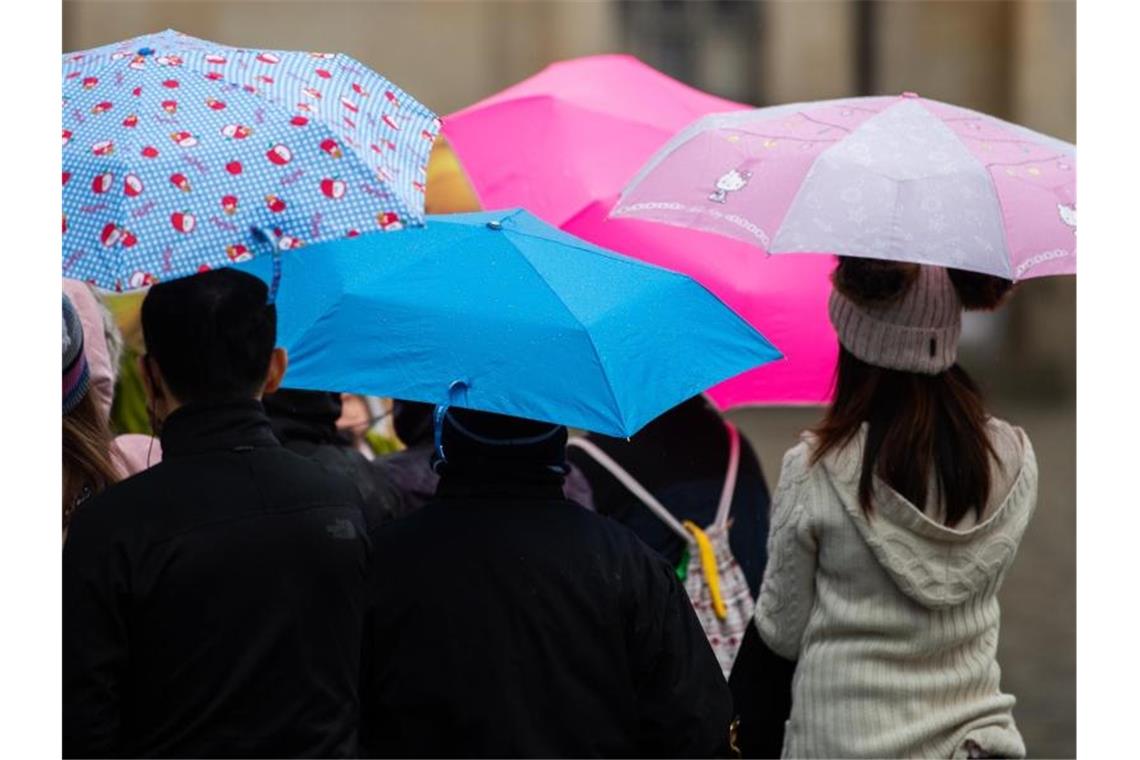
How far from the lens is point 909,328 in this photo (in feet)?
13.0

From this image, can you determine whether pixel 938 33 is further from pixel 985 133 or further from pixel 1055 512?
pixel 985 133

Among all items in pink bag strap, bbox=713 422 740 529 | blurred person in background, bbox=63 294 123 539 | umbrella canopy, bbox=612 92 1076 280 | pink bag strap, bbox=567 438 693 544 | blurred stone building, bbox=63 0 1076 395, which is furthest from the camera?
blurred stone building, bbox=63 0 1076 395

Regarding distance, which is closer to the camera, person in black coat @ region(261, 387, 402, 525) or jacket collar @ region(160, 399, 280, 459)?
jacket collar @ region(160, 399, 280, 459)

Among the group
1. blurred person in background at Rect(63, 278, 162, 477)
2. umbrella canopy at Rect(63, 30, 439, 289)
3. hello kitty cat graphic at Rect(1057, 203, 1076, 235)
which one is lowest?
blurred person in background at Rect(63, 278, 162, 477)

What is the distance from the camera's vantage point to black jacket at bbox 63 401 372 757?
290 centimetres

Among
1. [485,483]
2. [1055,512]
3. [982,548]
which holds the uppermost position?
[485,483]

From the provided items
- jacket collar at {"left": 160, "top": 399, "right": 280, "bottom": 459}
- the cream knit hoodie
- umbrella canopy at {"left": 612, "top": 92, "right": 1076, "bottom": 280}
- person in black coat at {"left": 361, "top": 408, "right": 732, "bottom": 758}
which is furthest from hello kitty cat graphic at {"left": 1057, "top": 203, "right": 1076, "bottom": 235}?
jacket collar at {"left": 160, "top": 399, "right": 280, "bottom": 459}

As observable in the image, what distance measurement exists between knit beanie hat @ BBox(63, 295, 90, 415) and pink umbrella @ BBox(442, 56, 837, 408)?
5.21ft

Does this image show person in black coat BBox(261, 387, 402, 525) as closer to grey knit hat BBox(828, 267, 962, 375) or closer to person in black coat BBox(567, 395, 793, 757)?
person in black coat BBox(567, 395, 793, 757)

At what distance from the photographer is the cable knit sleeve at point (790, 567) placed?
391 cm

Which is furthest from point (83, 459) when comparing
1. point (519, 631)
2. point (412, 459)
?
point (412, 459)

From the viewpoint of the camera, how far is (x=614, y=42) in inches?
782

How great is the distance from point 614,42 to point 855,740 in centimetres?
1652

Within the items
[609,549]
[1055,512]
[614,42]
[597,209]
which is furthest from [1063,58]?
[609,549]
